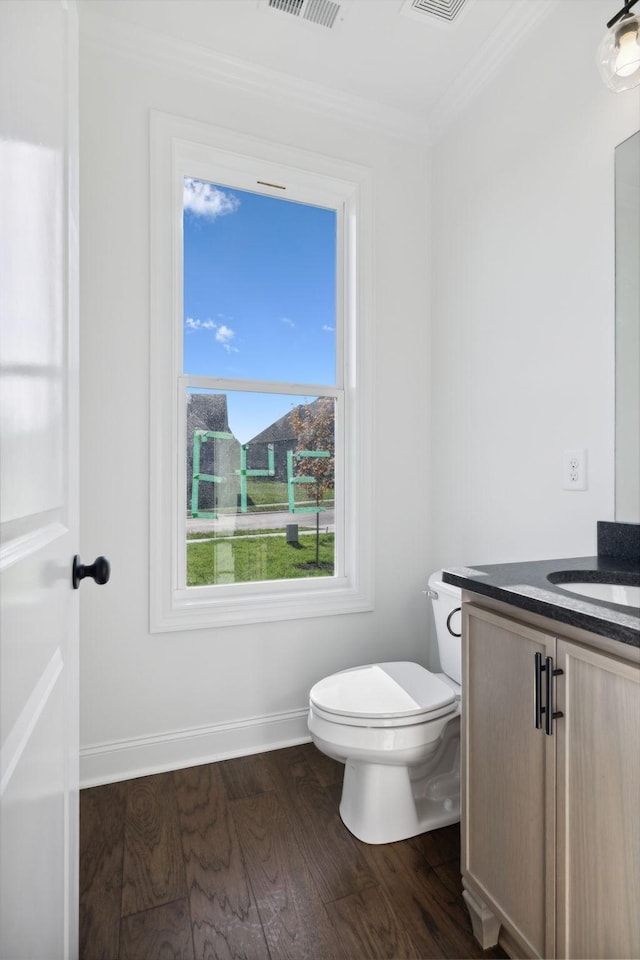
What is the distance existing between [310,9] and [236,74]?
0.38 m

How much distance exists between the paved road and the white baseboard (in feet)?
2.49

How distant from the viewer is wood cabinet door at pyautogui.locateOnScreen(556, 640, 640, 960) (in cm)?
80

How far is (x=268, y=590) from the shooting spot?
214cm

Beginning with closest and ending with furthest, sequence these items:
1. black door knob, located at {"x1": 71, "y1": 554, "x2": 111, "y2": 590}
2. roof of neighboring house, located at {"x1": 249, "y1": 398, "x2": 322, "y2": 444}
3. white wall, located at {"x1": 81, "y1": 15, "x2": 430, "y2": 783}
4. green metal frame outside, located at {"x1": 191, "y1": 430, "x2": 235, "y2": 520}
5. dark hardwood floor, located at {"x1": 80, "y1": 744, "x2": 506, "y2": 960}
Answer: black door knob, located at {"x1": 71, "y1": 554, "x2": 111, "y2": 590}
dark hardwood floor, located at {"x1": 80, "y1": 744, "x2": 506, "y2": 960}
white wall, located at {"x1": 81, "y1": 15, "x2": 430, "y2": 783}
green metal frame outside, located at {"x1": 191, "y1": 430, "x2": 235, "y2": 520}
roof of neighboring house, located at {"x1": 249, "y1": 398, "x2": 322, "y2": 444}

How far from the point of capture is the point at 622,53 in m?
1.22

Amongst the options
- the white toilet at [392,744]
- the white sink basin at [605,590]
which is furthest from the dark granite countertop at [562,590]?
the white toilet at [392,744]

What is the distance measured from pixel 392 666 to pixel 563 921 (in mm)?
900

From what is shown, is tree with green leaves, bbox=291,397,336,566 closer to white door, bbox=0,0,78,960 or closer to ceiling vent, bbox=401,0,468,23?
white door, bbox=0,0,78,960

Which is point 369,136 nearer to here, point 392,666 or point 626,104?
point 626,104

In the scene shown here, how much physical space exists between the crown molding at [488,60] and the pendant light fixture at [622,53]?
576 millimetres

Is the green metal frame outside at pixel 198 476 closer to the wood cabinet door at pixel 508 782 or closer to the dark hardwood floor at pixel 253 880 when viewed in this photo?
the dark hardwood floor at pixel 253 880

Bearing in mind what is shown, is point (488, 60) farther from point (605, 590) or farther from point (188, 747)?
point (188, 747)

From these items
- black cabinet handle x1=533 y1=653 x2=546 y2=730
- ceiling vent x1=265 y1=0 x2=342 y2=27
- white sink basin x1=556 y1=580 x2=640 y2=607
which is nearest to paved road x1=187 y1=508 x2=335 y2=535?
white sink basin x1=556 y1=580 x2=640 y2=607

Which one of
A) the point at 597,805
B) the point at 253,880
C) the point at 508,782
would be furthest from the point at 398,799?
the point at 597,805
